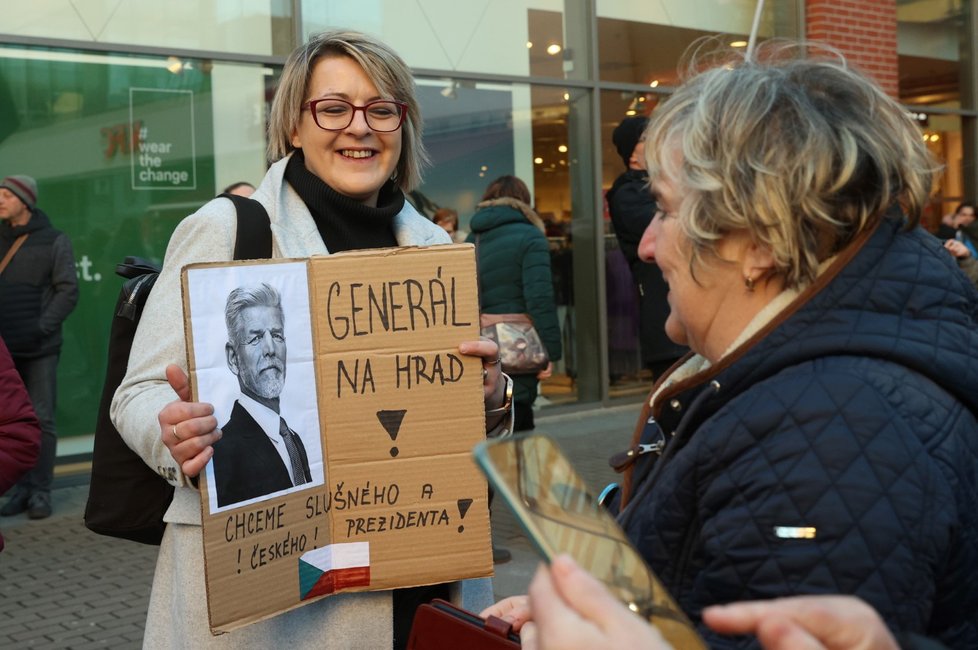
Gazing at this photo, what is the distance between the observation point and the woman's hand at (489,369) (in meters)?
2.31

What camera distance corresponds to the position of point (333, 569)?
2.26 meters

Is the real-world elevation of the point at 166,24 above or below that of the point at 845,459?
above

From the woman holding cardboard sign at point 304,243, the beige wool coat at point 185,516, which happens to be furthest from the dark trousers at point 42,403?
the beige wool coat at point 185,516

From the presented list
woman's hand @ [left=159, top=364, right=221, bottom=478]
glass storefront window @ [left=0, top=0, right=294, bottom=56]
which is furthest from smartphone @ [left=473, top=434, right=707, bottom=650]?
glass storefront window @ [left=0, top=0, right=294, bottom=56]

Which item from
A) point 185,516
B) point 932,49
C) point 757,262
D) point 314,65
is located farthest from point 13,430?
point 932,49

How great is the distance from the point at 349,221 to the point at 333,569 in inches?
33.2

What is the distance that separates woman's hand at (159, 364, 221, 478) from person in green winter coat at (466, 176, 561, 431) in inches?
151

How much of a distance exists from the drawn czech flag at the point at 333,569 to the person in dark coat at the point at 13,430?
3.54 ft

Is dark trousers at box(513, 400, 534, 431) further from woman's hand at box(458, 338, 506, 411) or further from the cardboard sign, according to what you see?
the cardboard sign

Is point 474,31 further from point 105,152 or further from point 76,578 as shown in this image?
point 76,578

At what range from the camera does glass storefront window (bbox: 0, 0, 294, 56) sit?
25.4 feet

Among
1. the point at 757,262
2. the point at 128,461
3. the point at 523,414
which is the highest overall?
the point at 757,262

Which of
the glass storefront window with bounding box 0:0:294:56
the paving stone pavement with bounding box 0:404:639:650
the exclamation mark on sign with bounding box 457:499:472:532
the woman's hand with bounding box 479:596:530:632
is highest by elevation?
the glass storefront window with bounding box 0:0:294:56

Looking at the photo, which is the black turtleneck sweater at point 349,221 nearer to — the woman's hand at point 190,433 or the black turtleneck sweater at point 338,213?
the black turtleneck sweater at point 338,213
